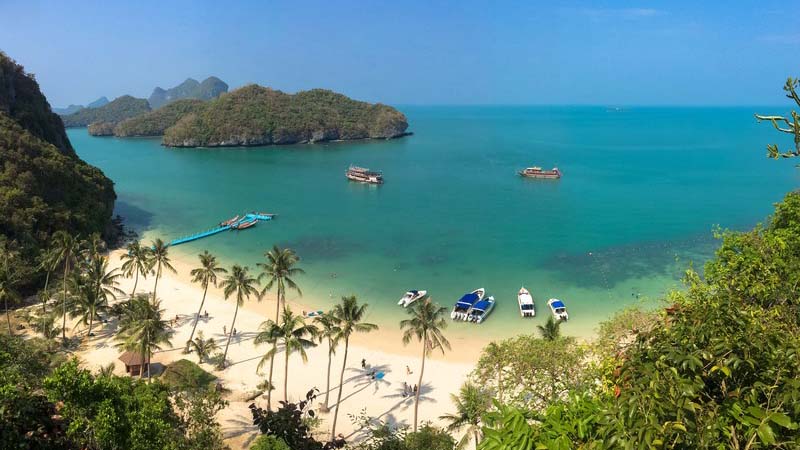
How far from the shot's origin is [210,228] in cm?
6494

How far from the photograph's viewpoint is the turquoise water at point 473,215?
1809 inches

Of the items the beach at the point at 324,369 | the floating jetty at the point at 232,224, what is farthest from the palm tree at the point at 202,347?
the floating jetty at the point at 232,224

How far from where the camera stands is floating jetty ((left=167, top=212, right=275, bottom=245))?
59562mm

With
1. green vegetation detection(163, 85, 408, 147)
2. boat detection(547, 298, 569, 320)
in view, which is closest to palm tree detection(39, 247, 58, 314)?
boat detection(547, 298, 569, 320)

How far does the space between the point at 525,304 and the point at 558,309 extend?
2.75 metres

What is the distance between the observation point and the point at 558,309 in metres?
38.9

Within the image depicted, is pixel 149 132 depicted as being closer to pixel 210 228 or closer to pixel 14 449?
pixel 210 228

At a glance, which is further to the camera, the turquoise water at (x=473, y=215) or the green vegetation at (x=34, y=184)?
the turquoise water at (x=473, y=215)

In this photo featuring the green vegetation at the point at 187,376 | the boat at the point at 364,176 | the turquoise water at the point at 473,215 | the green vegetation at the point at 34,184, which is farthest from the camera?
the boat at the point at 364,176

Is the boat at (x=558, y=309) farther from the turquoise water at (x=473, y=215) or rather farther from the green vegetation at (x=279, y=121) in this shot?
the green vegetation at (x=279, y=121)

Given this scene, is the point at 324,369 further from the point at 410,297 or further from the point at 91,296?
the point at 91,296

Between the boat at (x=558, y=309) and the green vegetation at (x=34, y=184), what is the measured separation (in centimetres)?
4386

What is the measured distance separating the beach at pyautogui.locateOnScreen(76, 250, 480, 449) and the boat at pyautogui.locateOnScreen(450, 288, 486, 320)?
128 inches

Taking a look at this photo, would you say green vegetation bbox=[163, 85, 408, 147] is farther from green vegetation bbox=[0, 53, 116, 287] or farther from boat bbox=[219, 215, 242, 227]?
boat bbox=[219, 215, 242, 227]
